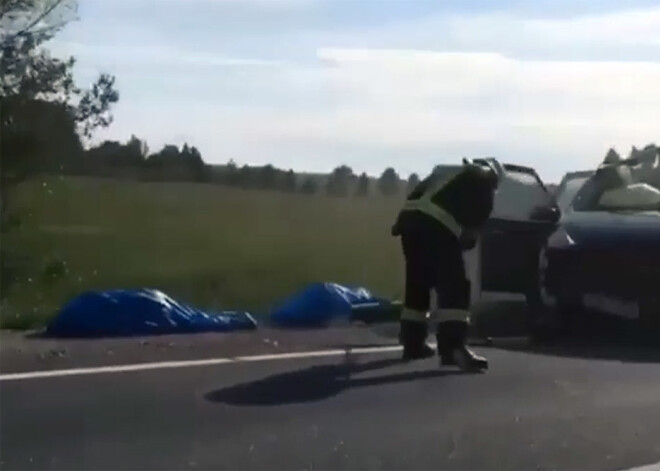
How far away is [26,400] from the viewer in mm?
8430

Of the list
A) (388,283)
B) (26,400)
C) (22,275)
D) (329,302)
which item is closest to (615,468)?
(26,400)

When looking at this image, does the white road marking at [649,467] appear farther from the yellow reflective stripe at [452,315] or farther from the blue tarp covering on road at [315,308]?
the blue tarp covering on road at [315,308]

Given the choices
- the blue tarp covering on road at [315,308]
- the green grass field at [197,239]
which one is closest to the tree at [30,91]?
the green grass field at [197,239]

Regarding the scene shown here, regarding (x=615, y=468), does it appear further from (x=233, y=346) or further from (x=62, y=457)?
(x=233, y=346)

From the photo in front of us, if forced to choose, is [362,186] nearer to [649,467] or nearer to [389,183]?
[389,183]

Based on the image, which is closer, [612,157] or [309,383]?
[309,383]

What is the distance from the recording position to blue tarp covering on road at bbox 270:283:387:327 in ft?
42.1

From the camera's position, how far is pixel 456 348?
411 inches

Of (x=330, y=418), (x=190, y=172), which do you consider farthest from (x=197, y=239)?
(x=330, y=418)

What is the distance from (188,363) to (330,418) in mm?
1693

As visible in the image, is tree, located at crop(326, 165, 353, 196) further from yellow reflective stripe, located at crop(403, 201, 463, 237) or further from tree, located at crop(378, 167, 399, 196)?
yellow reflective stripe, located at crop(403, 201, 463, 237)

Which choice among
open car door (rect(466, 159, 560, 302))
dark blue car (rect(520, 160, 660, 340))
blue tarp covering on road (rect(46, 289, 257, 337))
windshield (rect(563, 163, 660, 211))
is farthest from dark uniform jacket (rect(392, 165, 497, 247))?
windshield (rect(563, 163, 660, 211))

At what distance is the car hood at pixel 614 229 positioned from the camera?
42.2 ft

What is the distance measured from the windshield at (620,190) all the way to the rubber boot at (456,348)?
3.70 metres
